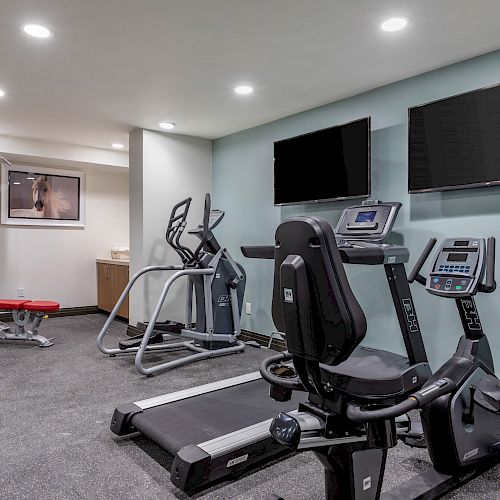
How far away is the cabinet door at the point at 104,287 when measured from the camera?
6.43 m

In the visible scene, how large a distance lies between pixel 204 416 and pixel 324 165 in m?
2.44

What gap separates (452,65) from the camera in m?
3.23

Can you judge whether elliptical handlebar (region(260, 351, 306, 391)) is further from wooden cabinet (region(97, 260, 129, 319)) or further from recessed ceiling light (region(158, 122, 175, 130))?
wooden cabinet (region(97, 260, 129, 319))

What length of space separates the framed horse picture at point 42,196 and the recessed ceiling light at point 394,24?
205 inches

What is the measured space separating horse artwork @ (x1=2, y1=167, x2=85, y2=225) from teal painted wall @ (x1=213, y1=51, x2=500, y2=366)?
2.95 m

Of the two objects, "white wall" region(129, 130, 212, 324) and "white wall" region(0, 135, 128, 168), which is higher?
"white wall" region(0, 135, 128, 168)

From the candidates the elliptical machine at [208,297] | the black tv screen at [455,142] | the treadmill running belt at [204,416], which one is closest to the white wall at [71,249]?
the elliptical machine at [208,297]

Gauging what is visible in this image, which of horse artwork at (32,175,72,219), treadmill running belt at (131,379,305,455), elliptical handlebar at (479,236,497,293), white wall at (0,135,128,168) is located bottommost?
treadmill running belt at (131,379,305,455)

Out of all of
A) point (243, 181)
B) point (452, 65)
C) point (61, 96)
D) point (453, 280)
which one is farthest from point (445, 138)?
A: point (61, 96)

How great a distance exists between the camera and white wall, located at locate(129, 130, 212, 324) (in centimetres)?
512

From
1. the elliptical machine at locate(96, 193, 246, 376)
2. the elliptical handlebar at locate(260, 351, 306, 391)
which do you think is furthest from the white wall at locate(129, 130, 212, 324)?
the elliptical handlebar at locate(260, 351, 306, 391)

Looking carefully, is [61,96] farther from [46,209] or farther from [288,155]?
[46,209]

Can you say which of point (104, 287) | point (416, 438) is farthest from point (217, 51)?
point (104, 287)

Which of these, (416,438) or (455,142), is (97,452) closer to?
(416,438)
